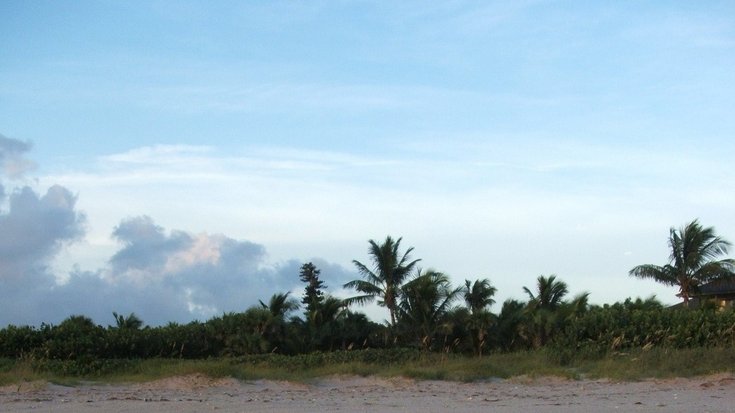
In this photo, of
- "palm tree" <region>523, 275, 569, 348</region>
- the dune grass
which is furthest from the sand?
"palm tree" <region>523, 275, 569, 348</region>

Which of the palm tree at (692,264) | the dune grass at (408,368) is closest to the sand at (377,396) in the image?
the dune grass at (408,368)

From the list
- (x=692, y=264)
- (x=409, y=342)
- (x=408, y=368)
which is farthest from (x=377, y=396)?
(x=692, y=264)

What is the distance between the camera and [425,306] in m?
31.7

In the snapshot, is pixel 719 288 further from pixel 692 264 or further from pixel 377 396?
pixel 377 396

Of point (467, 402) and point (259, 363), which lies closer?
point (467, 402)

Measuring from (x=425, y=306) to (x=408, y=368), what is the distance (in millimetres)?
9089

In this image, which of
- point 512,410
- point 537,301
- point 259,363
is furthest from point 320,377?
point 537,301

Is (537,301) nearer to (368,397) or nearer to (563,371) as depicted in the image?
(563,371)

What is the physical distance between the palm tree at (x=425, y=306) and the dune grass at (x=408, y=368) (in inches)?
239

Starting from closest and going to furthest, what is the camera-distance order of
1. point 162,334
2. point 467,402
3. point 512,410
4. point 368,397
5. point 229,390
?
point 512,410 → point 467,402 → point 368,397 → point 229,390 → point 162,334

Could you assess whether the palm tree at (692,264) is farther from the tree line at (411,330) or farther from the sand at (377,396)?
the sand at (377,396)

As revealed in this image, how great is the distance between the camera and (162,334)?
29359 mm

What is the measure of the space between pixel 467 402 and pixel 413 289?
51.6 feet

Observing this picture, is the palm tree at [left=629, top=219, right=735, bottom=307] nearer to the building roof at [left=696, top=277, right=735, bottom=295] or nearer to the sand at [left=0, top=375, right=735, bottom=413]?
the building roof at [left=696, top=277, right=735, bottom=295]
